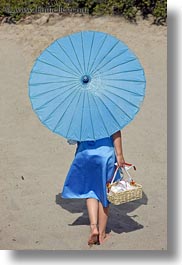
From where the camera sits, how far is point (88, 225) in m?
5.08

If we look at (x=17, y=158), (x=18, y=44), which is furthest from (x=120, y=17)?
(x=17, y=158)

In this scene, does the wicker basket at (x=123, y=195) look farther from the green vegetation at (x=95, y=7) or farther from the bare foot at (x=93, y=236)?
the green vegetation at (x=95, y=7)

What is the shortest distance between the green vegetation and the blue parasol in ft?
7.66

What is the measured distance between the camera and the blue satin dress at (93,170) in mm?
4574

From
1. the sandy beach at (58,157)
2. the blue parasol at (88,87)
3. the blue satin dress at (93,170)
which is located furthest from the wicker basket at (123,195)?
the sandy beach at (58,157)

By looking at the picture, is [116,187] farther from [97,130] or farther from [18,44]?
[18,44]

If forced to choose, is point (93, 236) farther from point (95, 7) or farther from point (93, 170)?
point (95, 7)

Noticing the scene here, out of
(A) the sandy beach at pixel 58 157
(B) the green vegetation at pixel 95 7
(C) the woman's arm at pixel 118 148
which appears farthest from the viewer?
(B) the green vegetation at pixel 95 7

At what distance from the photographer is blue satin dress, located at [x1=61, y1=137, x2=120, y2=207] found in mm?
4574

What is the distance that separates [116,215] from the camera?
5.21 meters

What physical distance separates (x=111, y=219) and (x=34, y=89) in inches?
47.2

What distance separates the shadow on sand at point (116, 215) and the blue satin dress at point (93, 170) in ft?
1.46

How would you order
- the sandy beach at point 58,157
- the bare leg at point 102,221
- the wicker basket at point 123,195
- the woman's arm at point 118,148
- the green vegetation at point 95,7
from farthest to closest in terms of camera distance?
the green vegetation at point 95,7 → the sandy beach at point 58,157 → the bare leg at point 102,221 → the woman's arm at point 118,148 → the wicker basket at point 123,195

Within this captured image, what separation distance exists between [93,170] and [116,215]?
706mm
